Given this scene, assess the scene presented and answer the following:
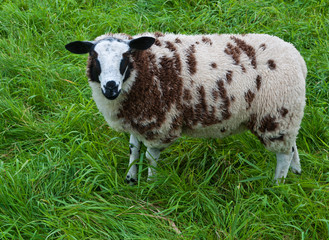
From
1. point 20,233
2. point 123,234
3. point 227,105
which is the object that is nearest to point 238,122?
point 227,105

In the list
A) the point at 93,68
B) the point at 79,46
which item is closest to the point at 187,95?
the point at 93,68

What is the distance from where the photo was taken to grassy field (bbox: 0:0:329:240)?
290cm

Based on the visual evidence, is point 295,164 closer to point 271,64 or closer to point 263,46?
point 271,64

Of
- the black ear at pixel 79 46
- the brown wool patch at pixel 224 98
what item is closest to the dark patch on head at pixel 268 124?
the brown wool patch at pixel 224 98

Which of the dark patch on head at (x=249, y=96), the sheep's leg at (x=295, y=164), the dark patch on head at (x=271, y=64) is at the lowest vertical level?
the sheep's leg at (x=295, y=164)

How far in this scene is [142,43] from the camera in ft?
9.41

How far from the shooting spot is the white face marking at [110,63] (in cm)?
270

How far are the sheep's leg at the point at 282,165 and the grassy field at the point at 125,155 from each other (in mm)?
66

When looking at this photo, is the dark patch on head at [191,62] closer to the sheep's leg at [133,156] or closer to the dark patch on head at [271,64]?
the dark patch on head at [271,64]

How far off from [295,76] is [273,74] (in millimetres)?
168

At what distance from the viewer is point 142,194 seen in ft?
10.7

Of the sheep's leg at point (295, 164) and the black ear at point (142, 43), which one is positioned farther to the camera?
the sheep's leg at point (295, 164)

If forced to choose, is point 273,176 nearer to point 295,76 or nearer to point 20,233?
point 295,76

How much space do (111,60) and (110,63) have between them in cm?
2
